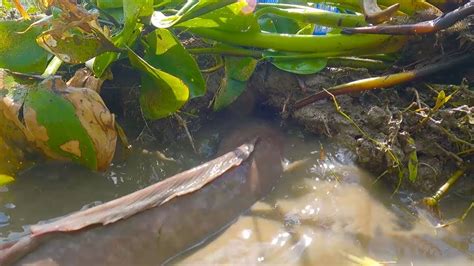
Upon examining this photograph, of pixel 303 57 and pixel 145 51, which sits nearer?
pixel 145 51

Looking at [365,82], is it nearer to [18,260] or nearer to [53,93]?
[53,93]

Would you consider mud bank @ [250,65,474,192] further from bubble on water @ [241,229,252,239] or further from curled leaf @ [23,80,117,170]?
curled leaf @ [23,80,117,170]

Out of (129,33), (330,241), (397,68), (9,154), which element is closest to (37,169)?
(9,154)

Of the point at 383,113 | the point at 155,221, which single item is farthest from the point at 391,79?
the point at 155,221

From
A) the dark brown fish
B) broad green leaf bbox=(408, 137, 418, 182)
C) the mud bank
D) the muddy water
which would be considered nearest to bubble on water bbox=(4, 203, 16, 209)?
the muddy water

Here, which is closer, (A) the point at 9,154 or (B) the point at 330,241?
(B) the point at 330,241

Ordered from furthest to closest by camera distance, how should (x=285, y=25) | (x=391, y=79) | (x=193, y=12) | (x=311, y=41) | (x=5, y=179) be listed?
1. (x=285, y=25)
2. (x=311, y=41)
3. (x=391, y=79)
4. (x=193, y=12)
5. (x=5, y=179)

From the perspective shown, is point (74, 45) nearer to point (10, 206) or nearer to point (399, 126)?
point (10, 206)
